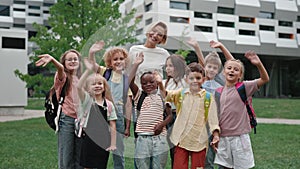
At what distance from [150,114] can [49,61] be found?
1011mm

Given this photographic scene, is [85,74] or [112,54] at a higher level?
[112,54]

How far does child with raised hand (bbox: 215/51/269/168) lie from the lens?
374 cm

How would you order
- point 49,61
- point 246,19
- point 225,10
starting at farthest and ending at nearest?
point 246,19
point 225,10
point 49,61

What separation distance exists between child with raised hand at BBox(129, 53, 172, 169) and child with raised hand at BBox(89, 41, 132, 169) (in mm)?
120

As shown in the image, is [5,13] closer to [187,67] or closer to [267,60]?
[267,60]

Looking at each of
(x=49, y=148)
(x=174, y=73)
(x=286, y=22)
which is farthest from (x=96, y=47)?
(x=286, y=22)

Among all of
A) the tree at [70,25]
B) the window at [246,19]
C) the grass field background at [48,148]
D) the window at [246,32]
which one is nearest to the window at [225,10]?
the window at [246,32]

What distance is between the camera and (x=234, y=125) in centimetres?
377

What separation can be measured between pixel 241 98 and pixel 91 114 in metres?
1.33

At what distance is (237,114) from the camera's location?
3775 millimetres

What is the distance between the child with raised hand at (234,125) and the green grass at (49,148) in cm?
84

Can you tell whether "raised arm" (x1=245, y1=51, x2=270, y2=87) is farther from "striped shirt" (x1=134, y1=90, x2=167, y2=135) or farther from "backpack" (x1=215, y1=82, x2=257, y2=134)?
"striped shirt" (x1=134, y1=90, x2=167, y2=135)

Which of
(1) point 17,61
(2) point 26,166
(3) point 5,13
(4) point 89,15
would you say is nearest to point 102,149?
(2) point 26,166

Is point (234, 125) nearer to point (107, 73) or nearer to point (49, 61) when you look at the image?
point (107, 73)
